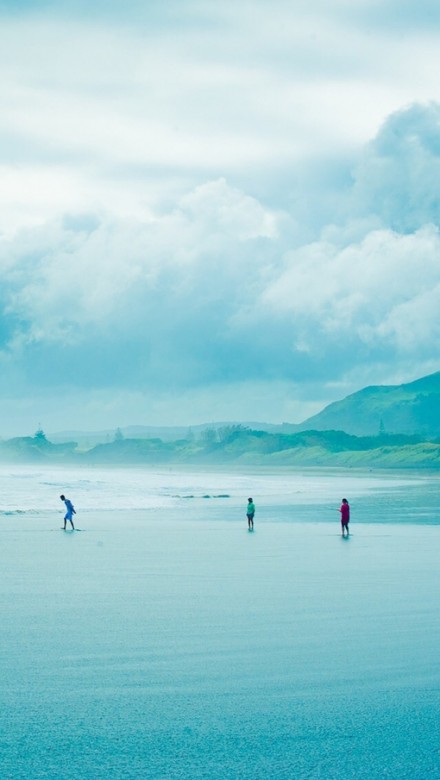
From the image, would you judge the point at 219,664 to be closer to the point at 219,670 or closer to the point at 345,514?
the point at 219,670

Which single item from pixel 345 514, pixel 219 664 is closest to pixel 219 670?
pixel 219 664

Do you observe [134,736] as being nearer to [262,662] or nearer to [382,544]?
[262,662]

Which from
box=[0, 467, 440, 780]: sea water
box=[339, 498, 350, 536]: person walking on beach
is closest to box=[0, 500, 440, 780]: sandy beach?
box=[0, 467, 440, 780]: sea water

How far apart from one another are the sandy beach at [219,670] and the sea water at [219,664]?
3 centimetres

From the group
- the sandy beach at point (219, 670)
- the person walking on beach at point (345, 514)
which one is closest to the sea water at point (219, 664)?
the sandy beach at point (219, 670)

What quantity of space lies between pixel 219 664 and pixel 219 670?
1.26 feet

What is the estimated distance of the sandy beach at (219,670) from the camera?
31.6 ft

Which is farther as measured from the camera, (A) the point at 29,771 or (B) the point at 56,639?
(B) the point at 56,639

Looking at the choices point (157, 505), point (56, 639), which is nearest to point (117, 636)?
point (56, 639)

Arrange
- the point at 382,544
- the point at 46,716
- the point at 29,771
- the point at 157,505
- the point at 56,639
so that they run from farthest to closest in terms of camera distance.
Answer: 1. the point at 157,505
2. the point at 382,544
3. the point at 56,639
4. the point at 46,716
5. the point at 29,771

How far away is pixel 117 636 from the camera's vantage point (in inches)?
605

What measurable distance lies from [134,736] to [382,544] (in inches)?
914

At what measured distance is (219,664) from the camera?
13484 mm

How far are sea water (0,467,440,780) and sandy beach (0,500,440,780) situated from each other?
1.2 inches
